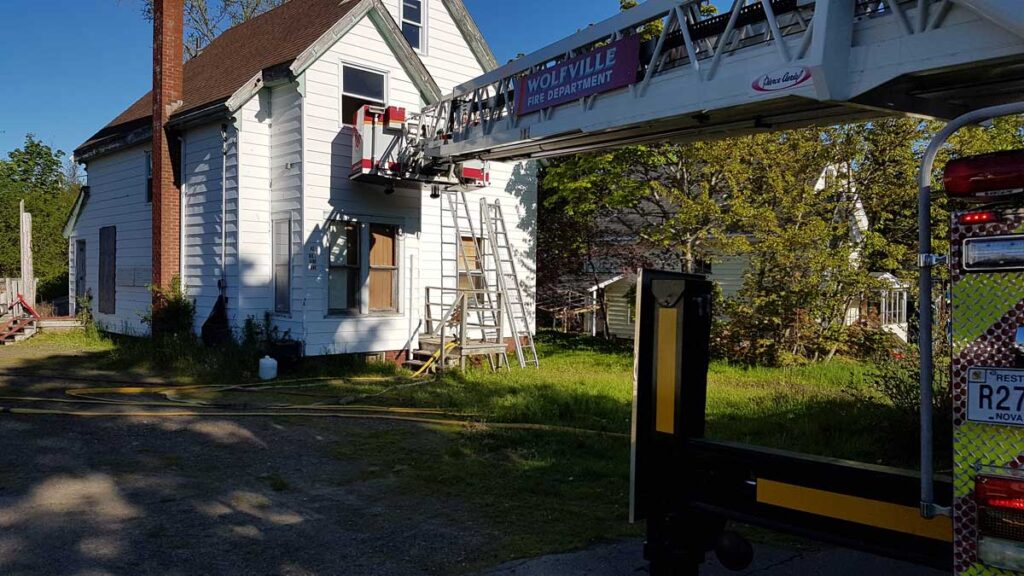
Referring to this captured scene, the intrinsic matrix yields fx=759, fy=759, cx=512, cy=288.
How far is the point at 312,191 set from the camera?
12789 mm

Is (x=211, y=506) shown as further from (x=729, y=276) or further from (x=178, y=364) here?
(x=729, y=276)

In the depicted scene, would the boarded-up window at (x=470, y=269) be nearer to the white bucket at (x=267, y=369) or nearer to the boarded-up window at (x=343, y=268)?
the boarded-up window at (x=343, y=268)

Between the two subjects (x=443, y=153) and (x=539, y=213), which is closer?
(x=443, y=153)

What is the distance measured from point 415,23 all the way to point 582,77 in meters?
9.09

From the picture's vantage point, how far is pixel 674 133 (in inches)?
280

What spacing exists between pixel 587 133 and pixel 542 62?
38.7 inches

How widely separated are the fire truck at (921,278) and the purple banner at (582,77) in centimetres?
2

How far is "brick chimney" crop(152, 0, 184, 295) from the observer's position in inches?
571

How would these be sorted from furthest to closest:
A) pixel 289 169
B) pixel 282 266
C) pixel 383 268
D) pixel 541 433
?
pixel 383 268
pixel 282 266
pixel 289 169
pixel 541 433

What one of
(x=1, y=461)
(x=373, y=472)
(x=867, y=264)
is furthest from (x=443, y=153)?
(x=867, y=264)

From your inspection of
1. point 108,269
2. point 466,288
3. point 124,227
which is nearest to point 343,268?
point 466,288

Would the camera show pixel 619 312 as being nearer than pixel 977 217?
No

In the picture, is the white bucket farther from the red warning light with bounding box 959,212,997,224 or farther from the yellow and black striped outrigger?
the red warning light with bounding box 959,212,997,224

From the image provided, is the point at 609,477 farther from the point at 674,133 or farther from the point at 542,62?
the point at 542,62
